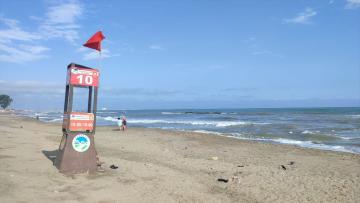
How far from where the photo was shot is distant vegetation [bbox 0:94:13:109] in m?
116

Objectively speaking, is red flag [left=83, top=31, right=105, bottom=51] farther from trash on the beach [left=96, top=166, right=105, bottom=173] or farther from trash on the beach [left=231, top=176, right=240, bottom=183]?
trash on the beach [left=231, top=176, right=240, bottom=183]

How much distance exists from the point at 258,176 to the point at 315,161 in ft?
15.1

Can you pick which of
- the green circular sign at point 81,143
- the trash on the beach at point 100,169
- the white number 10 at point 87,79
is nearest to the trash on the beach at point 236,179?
the trash on the beach at point 100,169

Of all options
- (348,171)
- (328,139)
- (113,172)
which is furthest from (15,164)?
(328,139)

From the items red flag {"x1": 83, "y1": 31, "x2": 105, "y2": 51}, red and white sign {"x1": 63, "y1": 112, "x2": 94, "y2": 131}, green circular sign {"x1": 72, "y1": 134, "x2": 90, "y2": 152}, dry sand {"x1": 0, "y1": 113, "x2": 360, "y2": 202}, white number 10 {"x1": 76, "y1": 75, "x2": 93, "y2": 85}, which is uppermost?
red flag {"x1": 83, "y1": 31, "x2": 105, "y2": 51}

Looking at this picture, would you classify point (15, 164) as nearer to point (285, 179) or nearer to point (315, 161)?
point (285, 179)

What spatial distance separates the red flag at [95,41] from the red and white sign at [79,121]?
5.96ft

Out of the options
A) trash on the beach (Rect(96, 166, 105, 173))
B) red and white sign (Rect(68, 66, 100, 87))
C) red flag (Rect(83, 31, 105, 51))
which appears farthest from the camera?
red flag (Rect(83, 31, 105, 51))

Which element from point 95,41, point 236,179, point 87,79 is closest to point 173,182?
point 236,179

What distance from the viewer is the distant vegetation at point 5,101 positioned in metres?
116

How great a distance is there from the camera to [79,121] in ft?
29.8

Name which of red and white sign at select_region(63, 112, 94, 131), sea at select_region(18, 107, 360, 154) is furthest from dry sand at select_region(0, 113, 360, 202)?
sea at select_region(18, 107, 360, 154)

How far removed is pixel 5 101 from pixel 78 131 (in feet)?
392

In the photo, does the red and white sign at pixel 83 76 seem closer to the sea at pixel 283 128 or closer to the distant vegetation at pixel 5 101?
the sea at pixel 283 128
